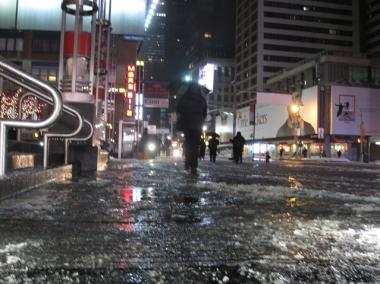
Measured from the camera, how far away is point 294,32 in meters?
128

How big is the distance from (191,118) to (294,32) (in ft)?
411

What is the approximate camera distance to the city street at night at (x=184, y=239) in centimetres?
230

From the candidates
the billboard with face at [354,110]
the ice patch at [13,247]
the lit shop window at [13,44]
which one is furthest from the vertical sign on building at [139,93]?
the ice patch at [13,247]

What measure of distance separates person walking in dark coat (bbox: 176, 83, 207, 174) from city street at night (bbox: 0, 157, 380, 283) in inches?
148

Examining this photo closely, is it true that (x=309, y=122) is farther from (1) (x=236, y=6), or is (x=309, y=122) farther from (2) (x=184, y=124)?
(1) (x=236, y=6)

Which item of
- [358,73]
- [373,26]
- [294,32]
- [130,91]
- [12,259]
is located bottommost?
[12,259]

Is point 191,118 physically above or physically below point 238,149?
above

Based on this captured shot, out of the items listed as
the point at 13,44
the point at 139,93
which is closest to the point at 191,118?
the point at 139,93

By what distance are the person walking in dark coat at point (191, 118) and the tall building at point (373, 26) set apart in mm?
123822

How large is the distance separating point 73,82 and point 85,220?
19.9 ft

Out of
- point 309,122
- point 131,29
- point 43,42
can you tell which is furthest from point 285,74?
point 131,29

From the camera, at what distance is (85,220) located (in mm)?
3562

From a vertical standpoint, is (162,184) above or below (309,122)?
below

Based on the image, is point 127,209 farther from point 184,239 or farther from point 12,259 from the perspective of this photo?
point 12,259
